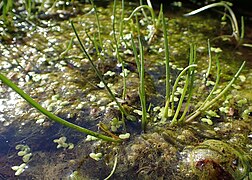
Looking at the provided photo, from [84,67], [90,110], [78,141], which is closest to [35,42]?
[84,67]

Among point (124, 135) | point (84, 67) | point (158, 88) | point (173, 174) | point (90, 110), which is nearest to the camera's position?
point (173, 174)

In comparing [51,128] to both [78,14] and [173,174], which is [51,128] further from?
[78,14]

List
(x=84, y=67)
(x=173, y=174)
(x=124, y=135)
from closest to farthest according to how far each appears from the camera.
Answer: (x=173, y=174), (x=124, y=135), (x=84, y=67)

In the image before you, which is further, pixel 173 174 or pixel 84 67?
pixel 84 67

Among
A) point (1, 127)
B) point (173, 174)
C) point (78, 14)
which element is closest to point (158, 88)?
point (173, 174)

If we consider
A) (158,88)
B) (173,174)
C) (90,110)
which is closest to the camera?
(173,174)

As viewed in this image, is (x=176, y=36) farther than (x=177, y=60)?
Yes

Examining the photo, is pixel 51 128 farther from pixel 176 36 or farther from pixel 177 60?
pixel 176 36

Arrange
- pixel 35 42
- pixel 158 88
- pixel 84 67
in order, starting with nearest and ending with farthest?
pixel 158 88 → pixel 84 67 → pixel 35 42

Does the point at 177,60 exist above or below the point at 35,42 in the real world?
below
